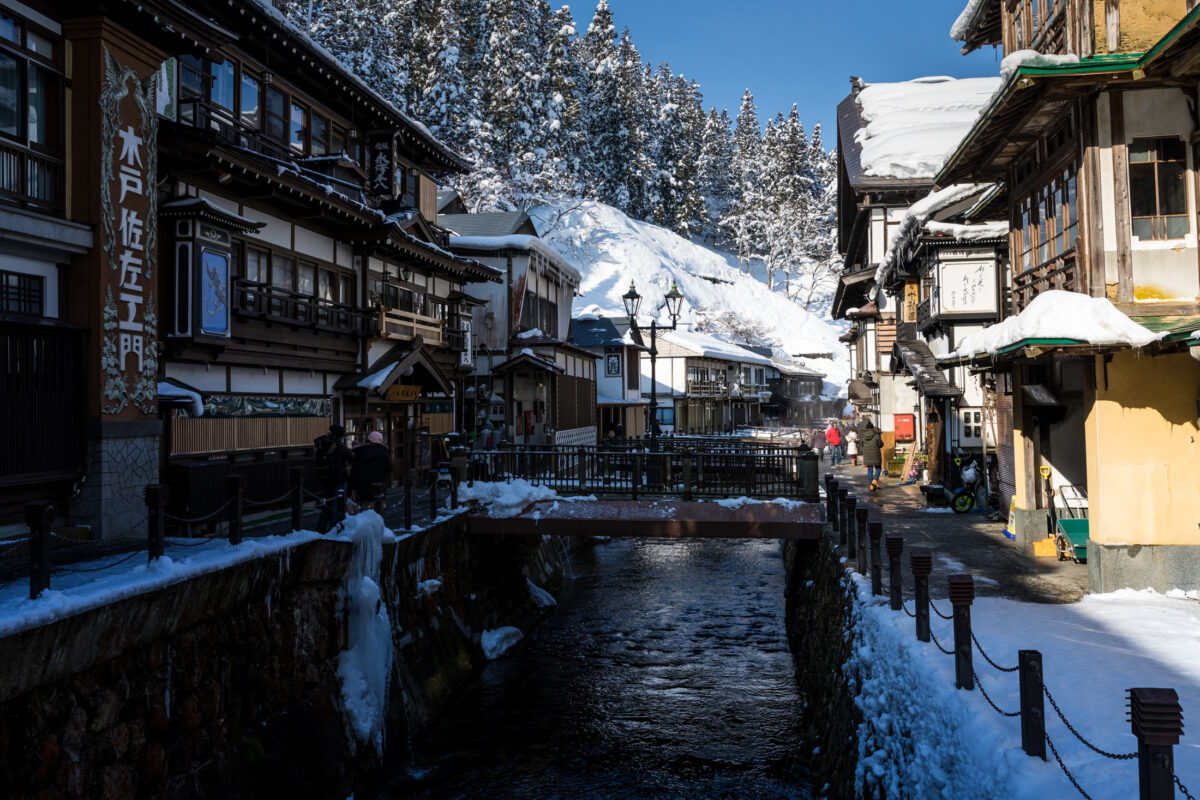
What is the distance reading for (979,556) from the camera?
14656mm

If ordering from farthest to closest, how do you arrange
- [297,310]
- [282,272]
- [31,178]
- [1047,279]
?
[282,272] < [297,310] < [1047,279] < [31,178]

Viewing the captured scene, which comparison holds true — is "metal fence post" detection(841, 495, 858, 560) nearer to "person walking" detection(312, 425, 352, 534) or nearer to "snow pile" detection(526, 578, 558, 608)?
"person walking" detection(312, 425, 352, 534)

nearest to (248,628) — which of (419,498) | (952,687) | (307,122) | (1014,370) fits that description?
(952,687)

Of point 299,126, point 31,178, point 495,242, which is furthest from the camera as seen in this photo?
point 495,242

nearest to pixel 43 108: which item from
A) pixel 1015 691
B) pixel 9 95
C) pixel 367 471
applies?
pixel 9 95

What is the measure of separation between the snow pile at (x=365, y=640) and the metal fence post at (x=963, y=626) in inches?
335

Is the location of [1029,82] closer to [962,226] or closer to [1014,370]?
[1014,370]

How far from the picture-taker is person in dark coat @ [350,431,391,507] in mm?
13820

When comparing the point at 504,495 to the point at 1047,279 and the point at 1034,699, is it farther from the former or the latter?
the point at 1034,699

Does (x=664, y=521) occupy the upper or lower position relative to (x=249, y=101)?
lower

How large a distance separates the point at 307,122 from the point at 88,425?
12.3m

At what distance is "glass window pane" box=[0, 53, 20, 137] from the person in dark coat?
269 inches

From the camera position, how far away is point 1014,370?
50.7 ft

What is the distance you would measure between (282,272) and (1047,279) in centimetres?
1641
